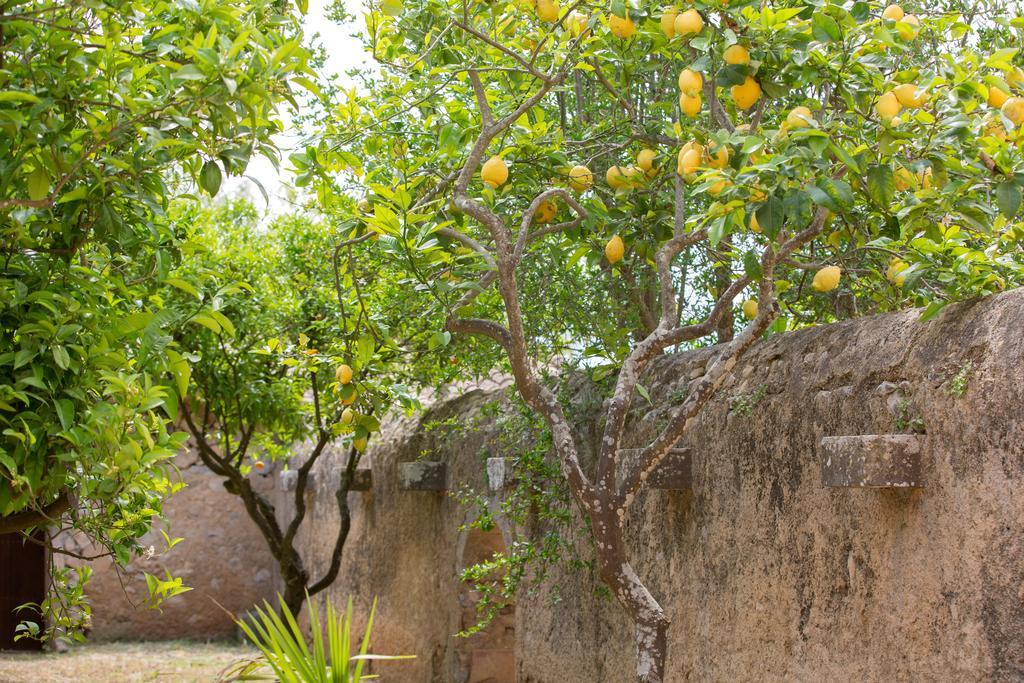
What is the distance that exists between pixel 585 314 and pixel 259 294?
3329 millimetres

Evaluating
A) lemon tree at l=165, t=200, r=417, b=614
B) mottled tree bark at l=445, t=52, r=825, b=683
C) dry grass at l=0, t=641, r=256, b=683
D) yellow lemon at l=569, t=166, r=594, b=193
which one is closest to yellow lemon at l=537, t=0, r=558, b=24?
mottled tree bark at l=445, t=52, r=825, b=683

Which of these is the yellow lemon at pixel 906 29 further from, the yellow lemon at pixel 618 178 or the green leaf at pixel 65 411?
the green leaf at pixel 65 411

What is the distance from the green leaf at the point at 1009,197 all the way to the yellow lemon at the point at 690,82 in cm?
89

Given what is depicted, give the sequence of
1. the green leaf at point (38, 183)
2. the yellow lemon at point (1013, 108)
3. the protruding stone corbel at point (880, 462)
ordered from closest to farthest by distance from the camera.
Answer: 1. the green leaf at point (38, 183)
2. the yellow lemon at point (1013, 108)
3. the protruding stone corbel at point (880, 462)

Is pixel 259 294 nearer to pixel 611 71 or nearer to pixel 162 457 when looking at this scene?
pixel 611 71

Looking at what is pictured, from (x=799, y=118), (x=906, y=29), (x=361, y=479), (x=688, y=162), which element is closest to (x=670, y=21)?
(x=688, y=162)

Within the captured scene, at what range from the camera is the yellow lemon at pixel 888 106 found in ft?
9.90

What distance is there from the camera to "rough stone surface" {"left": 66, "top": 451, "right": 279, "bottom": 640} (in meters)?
11.2

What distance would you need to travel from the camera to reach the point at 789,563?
3.88 m

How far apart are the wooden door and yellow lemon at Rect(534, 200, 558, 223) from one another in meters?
8.13

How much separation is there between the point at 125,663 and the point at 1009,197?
8531 millimetres

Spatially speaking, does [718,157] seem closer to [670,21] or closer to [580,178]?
[670,21]

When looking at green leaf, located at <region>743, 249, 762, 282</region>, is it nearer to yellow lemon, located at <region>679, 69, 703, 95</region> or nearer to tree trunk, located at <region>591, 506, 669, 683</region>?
yellow lemon, located at <region>679, 69, 703, 95</region>

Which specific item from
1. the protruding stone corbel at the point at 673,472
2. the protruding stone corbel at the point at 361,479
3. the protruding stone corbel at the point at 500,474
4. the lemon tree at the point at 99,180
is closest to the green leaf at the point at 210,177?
the lemon tree at the point at 99,180
